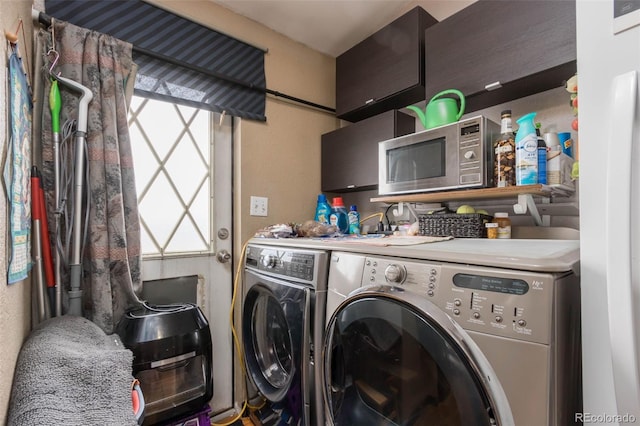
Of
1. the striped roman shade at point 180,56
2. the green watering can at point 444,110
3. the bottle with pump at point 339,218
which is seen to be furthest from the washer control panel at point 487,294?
the striped roman shade at point 180,56

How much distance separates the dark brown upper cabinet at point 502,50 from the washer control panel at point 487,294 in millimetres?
899

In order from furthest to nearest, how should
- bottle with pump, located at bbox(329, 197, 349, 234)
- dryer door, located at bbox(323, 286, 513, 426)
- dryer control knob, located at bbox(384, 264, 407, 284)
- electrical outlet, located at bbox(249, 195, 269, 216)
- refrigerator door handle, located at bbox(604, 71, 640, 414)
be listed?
bottle with pump, located at bbox(329, 197, 349, 234)
electrical outlet, located at bbox(249, 195, 269, 216)
dryer control knob, located at bbox(384, 264, 407, 284)
dryer door, located at bbox(323, 286, 513, 426)
refrigerator door handle, located at bbox(604, 71, 640, 414)

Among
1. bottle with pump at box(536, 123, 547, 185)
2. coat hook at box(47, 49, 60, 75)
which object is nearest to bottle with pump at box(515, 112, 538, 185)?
bottle with pump at box(536, 123, 547, 185)

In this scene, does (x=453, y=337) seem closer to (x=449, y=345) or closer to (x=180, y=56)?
(x=449, y=345)

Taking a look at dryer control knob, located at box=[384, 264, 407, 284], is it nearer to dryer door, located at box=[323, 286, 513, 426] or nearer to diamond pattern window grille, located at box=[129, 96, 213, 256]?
dryer door, located at box=[323, 286, 513, 426]

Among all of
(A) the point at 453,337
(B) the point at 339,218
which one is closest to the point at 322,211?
(B) the point at 339,218

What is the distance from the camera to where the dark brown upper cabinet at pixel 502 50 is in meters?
1.01

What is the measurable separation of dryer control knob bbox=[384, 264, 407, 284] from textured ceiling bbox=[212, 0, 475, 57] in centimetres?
157

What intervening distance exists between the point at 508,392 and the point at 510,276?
0.23 meters

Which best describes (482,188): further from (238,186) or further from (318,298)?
(238,186)

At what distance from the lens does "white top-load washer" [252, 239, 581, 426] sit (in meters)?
0.54

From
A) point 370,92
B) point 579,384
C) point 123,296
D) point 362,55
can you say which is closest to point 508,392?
point 579,384

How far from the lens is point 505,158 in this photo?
1101 millimetres

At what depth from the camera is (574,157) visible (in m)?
1.13
